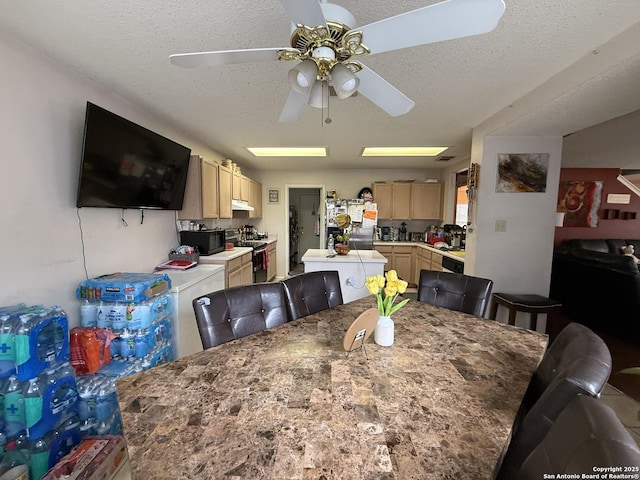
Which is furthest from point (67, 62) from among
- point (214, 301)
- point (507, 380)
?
point (507, 380)

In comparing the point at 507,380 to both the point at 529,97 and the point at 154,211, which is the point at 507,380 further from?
the point at 154,211

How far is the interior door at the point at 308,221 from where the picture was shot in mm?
7574

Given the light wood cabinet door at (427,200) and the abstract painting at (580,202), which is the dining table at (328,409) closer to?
the light wood cabinet door at (427,200)

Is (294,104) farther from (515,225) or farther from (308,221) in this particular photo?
(308,221)

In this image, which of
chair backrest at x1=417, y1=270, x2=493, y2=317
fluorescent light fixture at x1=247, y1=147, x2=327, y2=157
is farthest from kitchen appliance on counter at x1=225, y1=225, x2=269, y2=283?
chair backrest at x1=417, y1=270, x2=493, y2=317

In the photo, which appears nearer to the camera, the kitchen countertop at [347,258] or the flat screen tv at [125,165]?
the flat screen tv at [125,165]

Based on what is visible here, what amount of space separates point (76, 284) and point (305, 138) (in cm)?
276

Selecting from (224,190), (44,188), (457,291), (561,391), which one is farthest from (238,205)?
(561,391)

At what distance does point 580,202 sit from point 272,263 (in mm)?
5998

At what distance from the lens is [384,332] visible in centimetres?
122

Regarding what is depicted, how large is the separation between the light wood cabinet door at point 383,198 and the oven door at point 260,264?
2348 millimetres

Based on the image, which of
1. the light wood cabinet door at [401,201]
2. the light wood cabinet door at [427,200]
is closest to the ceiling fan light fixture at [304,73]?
the light wood cabinet door at [401,201]

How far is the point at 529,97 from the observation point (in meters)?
2.19

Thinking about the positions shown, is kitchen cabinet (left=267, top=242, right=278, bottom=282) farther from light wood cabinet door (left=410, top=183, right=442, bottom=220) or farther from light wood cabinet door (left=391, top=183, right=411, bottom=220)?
light wood cabinet door (left=410, top=183, right=442, bottom=220)
